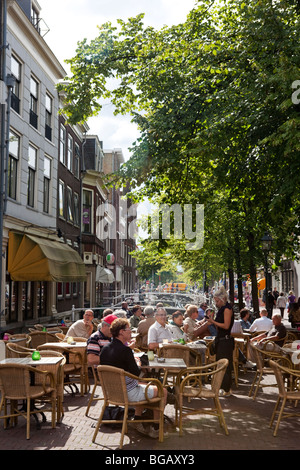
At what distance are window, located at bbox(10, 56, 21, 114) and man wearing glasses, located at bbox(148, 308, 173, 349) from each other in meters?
10.7

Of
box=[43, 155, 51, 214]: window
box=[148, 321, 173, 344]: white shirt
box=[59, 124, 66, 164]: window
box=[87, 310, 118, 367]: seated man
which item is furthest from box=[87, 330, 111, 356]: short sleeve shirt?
box=[59, 124, 66, 164]: window

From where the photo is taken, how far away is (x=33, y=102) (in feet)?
68.2

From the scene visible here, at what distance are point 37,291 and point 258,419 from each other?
14553 millimetres

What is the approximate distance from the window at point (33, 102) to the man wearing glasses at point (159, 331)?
40.8 ft

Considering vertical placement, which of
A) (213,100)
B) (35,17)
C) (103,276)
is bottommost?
(103,276)

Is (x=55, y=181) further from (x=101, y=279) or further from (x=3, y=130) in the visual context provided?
(x=101, y=279)

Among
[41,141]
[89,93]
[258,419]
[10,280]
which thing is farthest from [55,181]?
[258,419]

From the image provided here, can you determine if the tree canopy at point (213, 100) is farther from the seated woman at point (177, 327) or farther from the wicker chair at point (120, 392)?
the wicker chair at point (120, 392)

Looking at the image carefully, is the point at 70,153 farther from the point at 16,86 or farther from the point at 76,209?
the point at 16,86

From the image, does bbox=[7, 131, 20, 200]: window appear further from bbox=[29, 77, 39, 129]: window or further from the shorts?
the shorts

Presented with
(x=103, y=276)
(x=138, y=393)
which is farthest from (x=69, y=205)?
(x=138, y=393)

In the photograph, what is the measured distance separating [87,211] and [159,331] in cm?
2529

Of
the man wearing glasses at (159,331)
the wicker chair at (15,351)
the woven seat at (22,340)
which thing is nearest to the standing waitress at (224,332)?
the man wearing glasses at (159,331)

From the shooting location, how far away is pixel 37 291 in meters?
21.2
